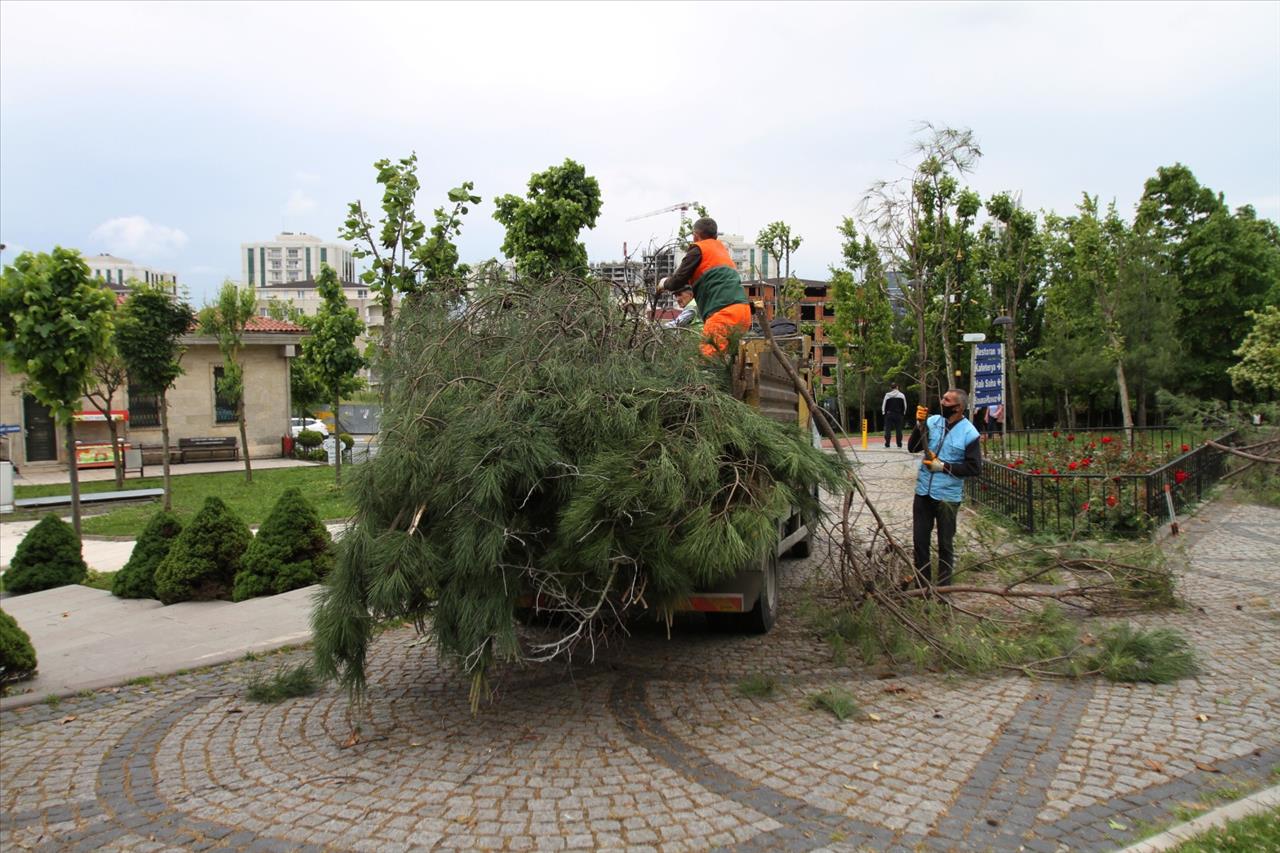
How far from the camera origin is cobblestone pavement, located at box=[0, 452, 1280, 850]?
11.6 feet

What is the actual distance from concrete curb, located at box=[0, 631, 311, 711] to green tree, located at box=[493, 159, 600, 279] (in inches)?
201

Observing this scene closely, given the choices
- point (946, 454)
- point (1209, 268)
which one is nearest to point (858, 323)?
point (1209, 268)

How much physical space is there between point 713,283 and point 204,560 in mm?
5706

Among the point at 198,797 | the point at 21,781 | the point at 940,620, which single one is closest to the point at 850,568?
the point at 940,620

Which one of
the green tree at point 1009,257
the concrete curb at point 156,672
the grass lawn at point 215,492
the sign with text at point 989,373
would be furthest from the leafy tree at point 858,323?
the concrete curb at point 156,672

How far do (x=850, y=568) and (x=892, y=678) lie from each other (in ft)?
2.80

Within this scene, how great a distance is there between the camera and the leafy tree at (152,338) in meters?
17.0

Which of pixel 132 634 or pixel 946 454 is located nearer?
pixel 946 454

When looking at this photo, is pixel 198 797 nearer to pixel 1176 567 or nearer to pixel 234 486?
pixel 1176 567

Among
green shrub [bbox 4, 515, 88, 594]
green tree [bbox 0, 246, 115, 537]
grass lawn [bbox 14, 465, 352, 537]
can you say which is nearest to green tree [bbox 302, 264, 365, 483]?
grass lawn [bbox 14, 465, 352, 537]

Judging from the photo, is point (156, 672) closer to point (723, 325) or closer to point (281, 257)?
point (723, 325)

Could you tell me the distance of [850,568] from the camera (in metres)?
5.95

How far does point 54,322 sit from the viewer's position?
9.22 m

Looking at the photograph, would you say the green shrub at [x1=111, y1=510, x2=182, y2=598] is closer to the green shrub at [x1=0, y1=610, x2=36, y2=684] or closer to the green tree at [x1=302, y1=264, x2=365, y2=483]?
the green shrub at [x1=0, y1=610, x2=36, y2=684]
